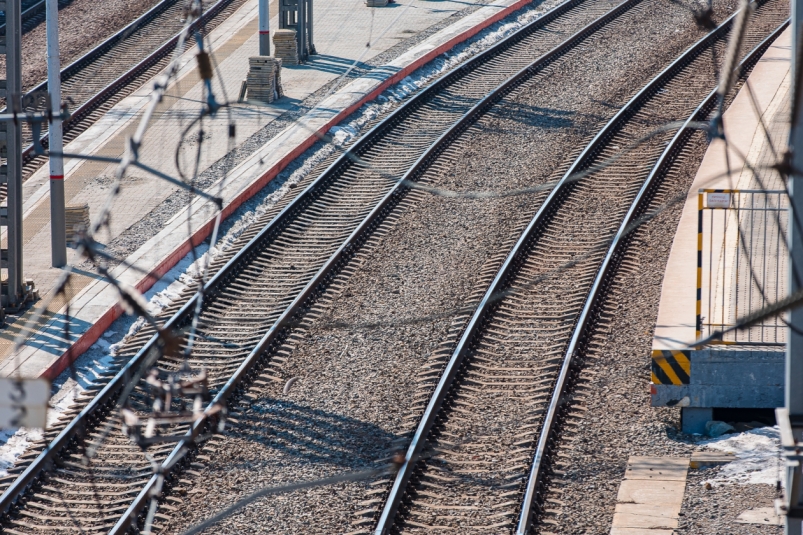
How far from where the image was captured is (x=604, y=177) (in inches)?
639

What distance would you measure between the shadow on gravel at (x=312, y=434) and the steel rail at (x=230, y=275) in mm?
541

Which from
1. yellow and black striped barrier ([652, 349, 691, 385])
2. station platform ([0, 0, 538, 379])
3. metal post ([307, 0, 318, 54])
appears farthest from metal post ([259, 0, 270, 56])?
yellow and black striped barrier ([652, 349, 691, 385])

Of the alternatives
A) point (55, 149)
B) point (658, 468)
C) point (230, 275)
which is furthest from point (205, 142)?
point (658, 468)

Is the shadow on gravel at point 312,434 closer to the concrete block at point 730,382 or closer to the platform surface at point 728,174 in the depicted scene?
the concrete block at point 730,382

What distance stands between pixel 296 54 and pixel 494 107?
5917 mm

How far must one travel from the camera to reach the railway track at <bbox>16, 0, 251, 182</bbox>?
799 inches

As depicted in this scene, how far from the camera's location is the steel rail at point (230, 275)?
962 centimetres

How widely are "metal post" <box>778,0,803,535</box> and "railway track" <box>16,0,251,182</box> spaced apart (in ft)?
47.4

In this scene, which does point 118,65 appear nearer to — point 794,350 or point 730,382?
point 730,382

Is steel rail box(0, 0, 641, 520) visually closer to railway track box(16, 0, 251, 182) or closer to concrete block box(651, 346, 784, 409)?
concrete block box(651, 346, 784, 409)

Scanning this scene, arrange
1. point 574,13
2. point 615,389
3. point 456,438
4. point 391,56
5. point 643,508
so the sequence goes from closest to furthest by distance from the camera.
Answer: point 643,508 → point 456,438 → point 615,389 → point 391,56 → point 574,13

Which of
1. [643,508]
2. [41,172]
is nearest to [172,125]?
[41,172]

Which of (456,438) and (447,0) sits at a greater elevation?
(447,0)

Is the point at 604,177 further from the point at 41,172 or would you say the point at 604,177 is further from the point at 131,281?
the point at 41,172
